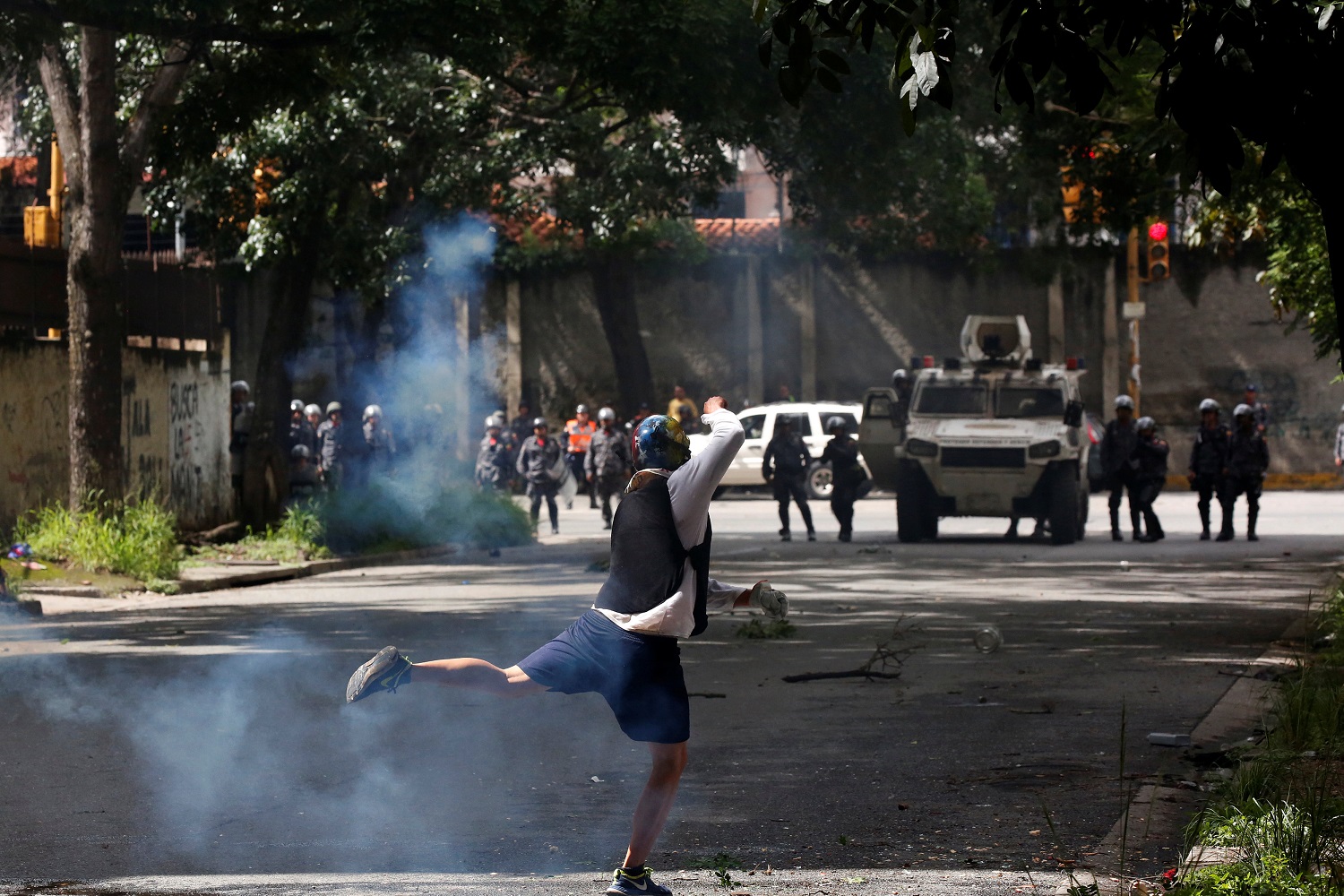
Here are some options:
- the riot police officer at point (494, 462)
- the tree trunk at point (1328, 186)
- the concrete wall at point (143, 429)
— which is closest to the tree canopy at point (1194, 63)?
the tree trunk at point (1328, 186)

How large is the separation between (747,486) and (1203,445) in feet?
40.8

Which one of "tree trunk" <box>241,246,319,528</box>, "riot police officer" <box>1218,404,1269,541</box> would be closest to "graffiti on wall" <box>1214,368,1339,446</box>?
"riot police officer" <box>1218,404,1269,541</box>

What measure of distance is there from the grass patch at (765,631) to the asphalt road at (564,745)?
0.16 m

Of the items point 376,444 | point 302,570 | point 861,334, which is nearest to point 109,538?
point 302,570

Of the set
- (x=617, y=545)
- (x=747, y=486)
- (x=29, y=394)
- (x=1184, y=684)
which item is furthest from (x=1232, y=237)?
(x=747, y=486)

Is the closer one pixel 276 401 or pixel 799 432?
pixel 276 401

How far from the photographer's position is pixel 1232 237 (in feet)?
50.4

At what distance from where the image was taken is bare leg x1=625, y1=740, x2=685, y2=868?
5.32 m

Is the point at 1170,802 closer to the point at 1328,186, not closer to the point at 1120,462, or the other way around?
the point at 1328,186

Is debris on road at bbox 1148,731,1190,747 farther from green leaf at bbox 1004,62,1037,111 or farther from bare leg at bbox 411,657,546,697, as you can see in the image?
green leaf at bbox 1004,62,1037,111

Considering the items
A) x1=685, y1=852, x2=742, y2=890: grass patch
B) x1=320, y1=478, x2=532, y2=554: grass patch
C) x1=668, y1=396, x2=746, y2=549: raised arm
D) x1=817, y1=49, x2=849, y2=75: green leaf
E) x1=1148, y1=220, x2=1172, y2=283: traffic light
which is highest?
x1=1148, y1=220, x2=1172, y2=283: traffic light

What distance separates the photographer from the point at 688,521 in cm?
557

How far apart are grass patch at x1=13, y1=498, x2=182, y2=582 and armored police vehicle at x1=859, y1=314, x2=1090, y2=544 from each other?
357 inches

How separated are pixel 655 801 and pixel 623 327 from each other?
29.1 metres
